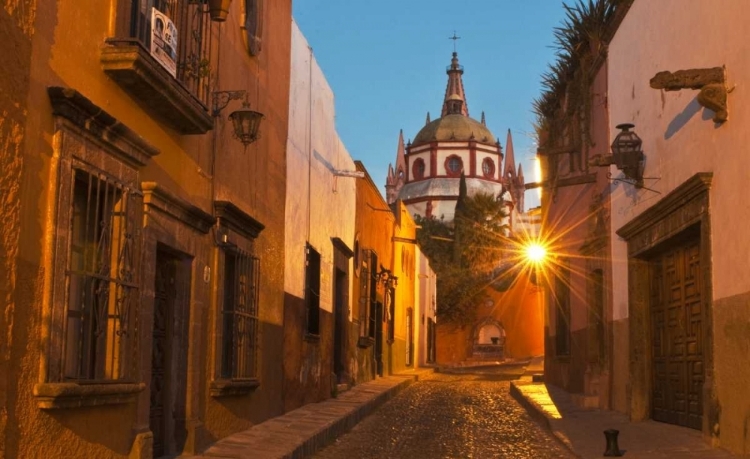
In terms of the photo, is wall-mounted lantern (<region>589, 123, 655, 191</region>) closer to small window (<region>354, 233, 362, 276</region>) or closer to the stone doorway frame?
the stone doorway frame

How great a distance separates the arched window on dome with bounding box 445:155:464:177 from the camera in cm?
8312

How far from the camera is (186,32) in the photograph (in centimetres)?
776

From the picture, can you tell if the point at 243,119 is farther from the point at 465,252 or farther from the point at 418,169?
the point at 418,169

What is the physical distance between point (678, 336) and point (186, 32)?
19.5ft

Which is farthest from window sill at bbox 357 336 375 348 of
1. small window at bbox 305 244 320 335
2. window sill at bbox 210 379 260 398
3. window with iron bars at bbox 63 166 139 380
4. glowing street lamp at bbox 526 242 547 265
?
window with iron bars at bbox 63 166 139 380

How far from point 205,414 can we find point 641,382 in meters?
5.38

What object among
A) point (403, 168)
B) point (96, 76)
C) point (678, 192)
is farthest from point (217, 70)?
point (403, 168)

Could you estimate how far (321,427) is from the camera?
1017 cm

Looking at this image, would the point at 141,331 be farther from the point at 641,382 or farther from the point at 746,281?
the point at 641,382

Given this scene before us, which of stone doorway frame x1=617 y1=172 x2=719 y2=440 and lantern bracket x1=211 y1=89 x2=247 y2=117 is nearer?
stone doorway frame x1=617 y1=172 x2=719 y2=440

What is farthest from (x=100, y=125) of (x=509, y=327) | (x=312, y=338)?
(x=509, y=327)

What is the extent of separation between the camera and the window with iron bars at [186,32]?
6.72 m

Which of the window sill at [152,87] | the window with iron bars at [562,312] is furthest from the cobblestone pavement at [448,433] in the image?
the window sill at [152,87]

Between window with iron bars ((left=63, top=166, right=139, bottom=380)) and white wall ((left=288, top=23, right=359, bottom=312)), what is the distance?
5.66 meters
